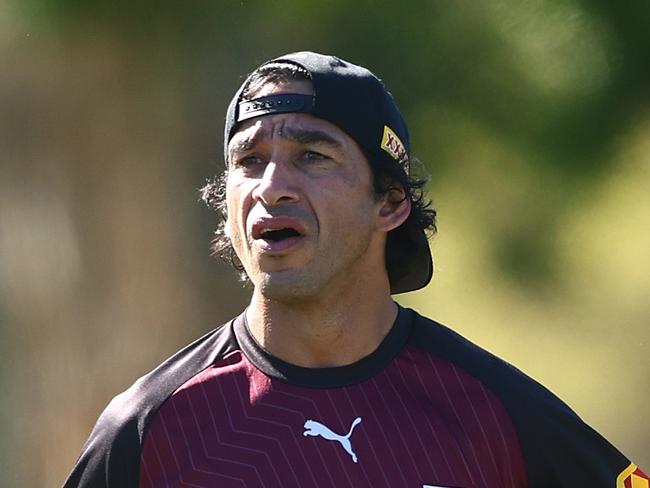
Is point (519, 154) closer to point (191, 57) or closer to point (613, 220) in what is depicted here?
point (613, 220)

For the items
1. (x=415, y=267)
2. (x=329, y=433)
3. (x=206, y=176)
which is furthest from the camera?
(x=206, y=176)

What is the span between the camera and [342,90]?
2967mm

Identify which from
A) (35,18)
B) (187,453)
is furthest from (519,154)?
(187,453)

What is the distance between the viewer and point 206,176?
21.4ft

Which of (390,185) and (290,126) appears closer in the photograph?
(290,126)

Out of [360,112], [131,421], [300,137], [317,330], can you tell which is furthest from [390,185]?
[131,421]

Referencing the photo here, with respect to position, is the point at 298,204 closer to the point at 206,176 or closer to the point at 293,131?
the point at 293,131

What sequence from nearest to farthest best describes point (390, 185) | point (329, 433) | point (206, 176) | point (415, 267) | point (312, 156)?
1. point (329, 433)
2. point (312, 156)
3. point (390, 185)
4. point (415, 267)
5. point (206, 176)

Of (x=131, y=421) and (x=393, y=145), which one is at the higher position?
(x=393, y=145)

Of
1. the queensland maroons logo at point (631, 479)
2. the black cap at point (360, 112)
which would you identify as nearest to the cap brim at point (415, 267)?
the black cap at point (360, 112)

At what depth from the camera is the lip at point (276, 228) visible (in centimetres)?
278

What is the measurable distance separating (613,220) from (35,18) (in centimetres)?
312

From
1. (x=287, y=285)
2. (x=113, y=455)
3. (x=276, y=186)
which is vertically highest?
(x=276, y=186)

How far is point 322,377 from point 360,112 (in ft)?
2.03
